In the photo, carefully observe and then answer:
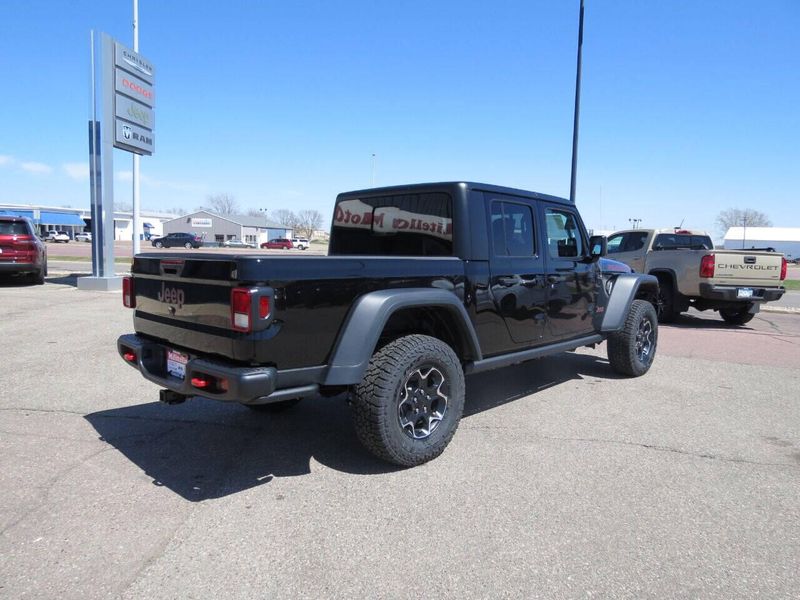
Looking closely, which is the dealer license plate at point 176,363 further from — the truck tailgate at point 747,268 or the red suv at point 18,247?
the red suv at point 18,247

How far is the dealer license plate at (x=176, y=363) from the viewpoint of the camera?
3381 millimetres

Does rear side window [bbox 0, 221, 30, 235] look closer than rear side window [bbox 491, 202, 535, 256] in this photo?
No

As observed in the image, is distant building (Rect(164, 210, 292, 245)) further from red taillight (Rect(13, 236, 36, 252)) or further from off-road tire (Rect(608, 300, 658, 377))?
off-road tire (Rect(608, 300, 658, 377))

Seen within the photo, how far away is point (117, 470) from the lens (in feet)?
11.6

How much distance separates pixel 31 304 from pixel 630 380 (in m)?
10.7

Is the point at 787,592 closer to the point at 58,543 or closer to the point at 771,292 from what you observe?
A: the point at 58,543

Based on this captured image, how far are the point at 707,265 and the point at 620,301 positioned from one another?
15.6 ft

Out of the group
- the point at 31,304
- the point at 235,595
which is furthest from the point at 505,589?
the point at 31,304

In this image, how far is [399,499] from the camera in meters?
3.22

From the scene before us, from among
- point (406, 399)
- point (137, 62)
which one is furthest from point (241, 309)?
point (137, 62)

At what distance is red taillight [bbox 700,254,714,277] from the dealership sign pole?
1315 cm

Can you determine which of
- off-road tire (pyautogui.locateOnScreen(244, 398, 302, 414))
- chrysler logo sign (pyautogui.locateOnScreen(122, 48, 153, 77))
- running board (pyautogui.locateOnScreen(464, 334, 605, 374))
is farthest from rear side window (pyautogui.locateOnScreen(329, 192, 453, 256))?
chrysler logo sign (pyautogui.locateOnScreen(122, 48, 153, 77))

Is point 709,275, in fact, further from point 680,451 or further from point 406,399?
point 406,399

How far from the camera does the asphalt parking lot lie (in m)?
2.47
